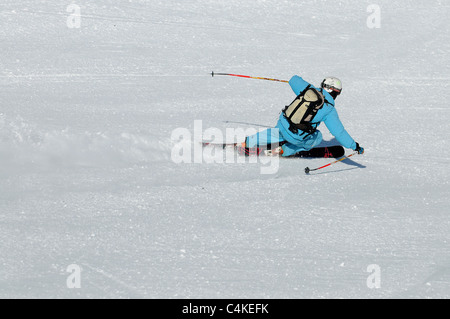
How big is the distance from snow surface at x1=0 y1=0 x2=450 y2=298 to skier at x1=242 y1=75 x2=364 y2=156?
341 millimetres

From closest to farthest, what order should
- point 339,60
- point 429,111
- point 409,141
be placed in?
point 409,141, point 429,111, point 339,60

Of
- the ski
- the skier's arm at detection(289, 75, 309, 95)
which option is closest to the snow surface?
the ski

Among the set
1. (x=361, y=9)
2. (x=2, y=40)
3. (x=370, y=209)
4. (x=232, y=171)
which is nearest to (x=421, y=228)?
(x=370, y=209)

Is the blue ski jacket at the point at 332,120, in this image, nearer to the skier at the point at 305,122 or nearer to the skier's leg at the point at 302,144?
the skier at the point at 305,122

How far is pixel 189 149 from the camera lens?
10.6 metres

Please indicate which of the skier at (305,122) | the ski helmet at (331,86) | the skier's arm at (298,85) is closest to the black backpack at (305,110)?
the skier at (305,122)

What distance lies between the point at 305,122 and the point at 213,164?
1.43 m

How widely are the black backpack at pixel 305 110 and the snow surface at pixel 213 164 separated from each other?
0.72 meters

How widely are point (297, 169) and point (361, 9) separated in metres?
6.55

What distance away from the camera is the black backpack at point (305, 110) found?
9.41m

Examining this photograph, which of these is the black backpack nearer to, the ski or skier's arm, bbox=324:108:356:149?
skier's arm, bbox=324:108:356:149

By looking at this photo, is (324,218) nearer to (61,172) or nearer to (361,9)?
(61,172)

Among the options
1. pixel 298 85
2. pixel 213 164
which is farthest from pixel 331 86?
pixel 213 164

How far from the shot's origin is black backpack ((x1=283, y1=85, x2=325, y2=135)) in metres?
9.41
